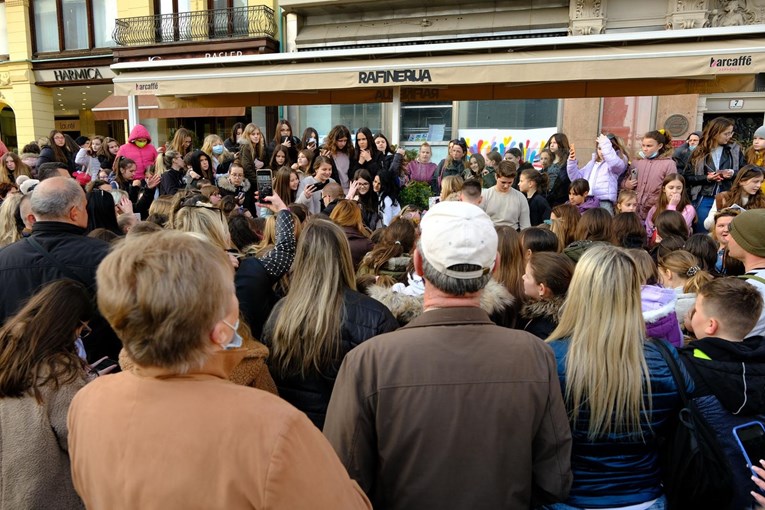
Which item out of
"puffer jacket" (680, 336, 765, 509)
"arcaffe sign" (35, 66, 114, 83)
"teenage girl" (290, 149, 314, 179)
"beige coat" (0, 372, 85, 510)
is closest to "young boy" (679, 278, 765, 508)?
"puffer jacket" (680, 336, 765, 509)

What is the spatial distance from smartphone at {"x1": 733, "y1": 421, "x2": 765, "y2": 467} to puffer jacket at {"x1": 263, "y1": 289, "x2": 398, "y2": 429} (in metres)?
1.46

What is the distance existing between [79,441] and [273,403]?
53cm

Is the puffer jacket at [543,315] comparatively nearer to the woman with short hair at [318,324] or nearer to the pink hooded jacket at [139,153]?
the woman with short hair at [318,324]

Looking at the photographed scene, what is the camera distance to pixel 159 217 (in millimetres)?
4188

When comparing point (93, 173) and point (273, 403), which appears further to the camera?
point (93, 173)

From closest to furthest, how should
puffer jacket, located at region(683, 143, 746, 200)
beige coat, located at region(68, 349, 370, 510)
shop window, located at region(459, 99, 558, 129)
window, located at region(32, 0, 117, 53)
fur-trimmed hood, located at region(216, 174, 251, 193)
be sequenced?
beige coat, located at region(68, 349, 370, 510) < puffer jacket, located at region(683, 143, 746, 200) < fur-trimmed hood, located at region(216, 174, 251, 193) < shop window, located at region(459, 99, 558, 129) < window, located at region(32, 0, 117, 53)

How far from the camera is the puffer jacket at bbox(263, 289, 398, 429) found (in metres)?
2.45

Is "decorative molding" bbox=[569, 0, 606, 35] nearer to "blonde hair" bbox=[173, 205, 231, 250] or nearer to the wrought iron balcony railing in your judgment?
the wrought iron balcony railing

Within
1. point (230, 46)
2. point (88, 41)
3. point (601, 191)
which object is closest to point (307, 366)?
point (601, 191)

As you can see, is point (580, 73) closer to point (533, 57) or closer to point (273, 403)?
point (533, 57)

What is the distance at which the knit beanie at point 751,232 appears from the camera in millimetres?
2908

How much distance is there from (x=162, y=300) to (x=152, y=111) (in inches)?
623

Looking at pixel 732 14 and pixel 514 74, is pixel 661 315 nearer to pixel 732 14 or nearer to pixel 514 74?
pixel 514 74

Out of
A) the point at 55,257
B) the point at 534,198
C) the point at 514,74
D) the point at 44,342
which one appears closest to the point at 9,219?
the point at 55,257
